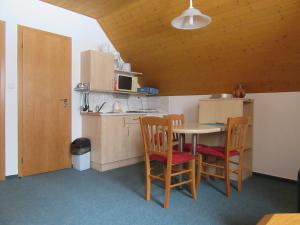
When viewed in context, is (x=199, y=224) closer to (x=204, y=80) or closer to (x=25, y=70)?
(x=204, y=80)

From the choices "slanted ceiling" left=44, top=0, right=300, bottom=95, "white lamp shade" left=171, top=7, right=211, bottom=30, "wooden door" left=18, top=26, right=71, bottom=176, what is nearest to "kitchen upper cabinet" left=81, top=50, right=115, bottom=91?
"wooden door" left=18, top=26, right=71, bottom=176

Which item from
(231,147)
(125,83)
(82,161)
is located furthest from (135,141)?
(231,147)

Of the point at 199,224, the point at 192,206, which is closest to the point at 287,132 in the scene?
the point at 192,206

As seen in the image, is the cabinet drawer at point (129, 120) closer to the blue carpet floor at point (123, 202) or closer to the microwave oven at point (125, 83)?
the microwave oven at point (125, 83)

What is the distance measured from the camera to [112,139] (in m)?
3.71

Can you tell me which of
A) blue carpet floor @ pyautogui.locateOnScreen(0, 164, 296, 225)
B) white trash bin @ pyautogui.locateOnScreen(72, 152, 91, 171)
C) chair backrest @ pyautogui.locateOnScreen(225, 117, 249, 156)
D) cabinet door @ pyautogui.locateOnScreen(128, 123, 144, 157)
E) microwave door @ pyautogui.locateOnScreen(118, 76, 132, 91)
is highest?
microwave door @ pyautogui.locateOnScreen(118, 76, 132, 91)

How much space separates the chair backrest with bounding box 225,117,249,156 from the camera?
2.54 metres

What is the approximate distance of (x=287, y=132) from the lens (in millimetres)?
3174

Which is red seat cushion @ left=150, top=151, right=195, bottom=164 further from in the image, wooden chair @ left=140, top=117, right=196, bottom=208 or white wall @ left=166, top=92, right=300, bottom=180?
white wall @ left=166, top=92, right=300, bottom=180

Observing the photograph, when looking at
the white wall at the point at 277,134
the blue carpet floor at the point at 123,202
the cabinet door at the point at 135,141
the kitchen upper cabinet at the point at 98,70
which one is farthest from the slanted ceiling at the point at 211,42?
the blue carpet floor at the point at 123,202

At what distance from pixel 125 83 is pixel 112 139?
117 cm

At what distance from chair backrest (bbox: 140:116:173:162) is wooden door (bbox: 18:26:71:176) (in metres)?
1.84

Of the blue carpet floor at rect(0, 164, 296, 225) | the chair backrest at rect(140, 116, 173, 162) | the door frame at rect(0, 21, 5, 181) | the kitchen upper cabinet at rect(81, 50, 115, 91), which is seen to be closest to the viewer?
the blue carpet floor at rect(0, 164, 296, 225)

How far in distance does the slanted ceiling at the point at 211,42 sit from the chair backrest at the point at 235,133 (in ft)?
3.10
